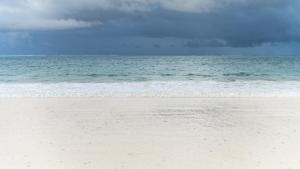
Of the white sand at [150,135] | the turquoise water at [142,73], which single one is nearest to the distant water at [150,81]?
the turquoise water at [142,73]

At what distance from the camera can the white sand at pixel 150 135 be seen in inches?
293

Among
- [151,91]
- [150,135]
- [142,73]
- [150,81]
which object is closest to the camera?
[150,135]

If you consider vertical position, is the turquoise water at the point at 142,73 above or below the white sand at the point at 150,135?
below

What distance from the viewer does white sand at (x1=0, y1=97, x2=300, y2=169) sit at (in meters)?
7.45

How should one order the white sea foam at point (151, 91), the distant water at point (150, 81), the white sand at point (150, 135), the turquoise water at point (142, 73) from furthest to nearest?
the turquoise water at point (142, 73) < the distant water at point (150, 81) < the white sea foam at point (151, 91) < the white sand at point (150, 135)

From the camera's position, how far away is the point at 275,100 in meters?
16.6

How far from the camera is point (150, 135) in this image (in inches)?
378

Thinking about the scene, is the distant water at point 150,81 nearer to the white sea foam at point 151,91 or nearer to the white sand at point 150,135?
the white sea foam at point 151,91

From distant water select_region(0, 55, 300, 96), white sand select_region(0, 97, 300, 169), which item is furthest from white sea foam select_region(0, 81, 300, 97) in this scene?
white sand select_region(0, 97, 300, 169)

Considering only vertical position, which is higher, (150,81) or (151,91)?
(151,91)

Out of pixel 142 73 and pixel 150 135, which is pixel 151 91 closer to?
pixel 150 135

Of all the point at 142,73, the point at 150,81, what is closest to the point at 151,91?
the point at 150,81

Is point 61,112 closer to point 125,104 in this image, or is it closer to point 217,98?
point 125,104

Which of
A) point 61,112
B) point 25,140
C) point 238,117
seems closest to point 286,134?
point 238,117
